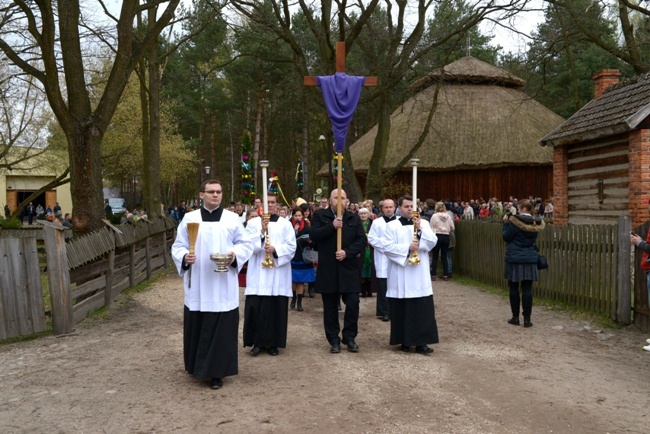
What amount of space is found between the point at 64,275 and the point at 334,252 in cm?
378

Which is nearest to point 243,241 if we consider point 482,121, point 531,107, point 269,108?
point 482,121

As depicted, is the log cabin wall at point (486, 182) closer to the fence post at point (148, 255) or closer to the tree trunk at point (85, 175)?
the fence post at point (148, 255)

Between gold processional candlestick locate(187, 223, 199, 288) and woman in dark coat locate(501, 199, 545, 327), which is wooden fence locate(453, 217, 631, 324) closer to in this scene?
woman in dark coat locate(501, 199, 545, 327)

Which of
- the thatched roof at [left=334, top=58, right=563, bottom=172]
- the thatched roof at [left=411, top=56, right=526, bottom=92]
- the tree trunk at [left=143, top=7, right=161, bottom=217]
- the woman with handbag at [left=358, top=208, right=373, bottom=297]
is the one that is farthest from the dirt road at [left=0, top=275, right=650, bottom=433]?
the thatched roof at [left=411, top=56, right=526, bottom=92]

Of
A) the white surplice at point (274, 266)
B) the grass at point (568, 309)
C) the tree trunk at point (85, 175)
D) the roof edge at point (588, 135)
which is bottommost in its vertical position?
the grass at point (568, 309)

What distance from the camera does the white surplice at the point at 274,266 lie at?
759 centimetres

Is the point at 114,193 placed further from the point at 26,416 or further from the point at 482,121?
the point at 26,416

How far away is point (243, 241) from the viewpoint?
6414 mm

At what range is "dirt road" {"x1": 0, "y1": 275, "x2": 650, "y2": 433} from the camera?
500 cm

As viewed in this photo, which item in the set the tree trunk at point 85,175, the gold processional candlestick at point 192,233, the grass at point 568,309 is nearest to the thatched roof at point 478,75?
the grass at point 568,309

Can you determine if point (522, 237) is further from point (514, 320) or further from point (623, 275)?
point (623, 275)

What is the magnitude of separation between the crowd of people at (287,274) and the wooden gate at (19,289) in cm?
277

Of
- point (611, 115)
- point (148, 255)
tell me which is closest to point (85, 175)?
point (148, 255)

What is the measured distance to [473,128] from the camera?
33.0 meters
